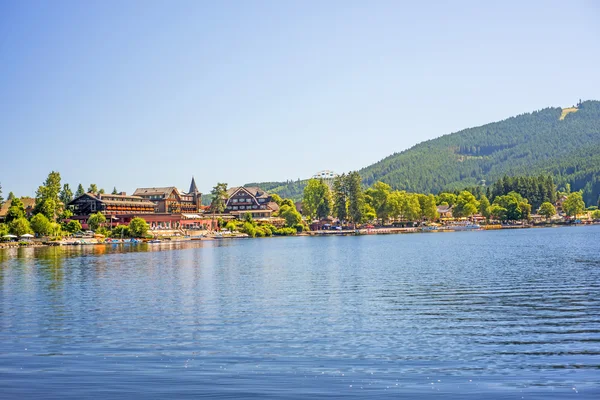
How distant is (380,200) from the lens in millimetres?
172125

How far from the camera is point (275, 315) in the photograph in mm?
25297

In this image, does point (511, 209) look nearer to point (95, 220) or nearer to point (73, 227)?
point (95, 220)

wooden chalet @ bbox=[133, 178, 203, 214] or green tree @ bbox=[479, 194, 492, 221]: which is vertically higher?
wooden chalet @ bbox=[133, 178, 203, 214]

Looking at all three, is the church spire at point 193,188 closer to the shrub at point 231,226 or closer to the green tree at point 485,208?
the shrub at point 231,226

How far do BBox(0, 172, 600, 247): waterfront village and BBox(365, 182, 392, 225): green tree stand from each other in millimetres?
283

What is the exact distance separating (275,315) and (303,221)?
5614 inches

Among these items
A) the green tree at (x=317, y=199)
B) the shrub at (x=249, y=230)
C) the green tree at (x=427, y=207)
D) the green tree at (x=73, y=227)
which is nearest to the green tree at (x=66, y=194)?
the green tree at (x=73, y=227)

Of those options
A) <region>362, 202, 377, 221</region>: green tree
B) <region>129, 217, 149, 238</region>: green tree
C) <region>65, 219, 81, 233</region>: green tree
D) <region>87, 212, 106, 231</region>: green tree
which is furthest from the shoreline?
<region>87, 212, 106, 231</region>: green tree

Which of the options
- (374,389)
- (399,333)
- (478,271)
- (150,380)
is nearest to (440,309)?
(399,333)

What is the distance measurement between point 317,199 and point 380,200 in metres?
19.3

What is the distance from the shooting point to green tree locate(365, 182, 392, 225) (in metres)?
171

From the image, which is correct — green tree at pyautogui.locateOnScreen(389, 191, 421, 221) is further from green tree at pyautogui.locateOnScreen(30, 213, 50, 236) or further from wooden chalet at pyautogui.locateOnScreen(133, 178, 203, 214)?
green tree at pyautogui.locateOnScreen(30, 213, 50, 236)

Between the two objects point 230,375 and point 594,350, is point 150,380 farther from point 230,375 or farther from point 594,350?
point 594,350

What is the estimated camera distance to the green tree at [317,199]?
165m
